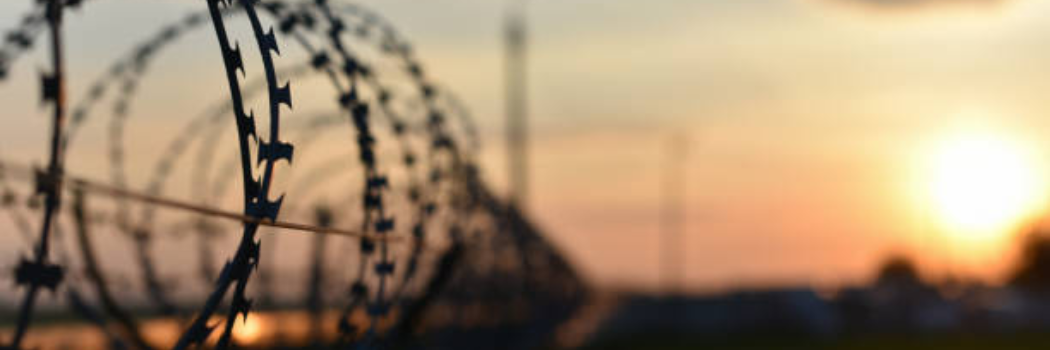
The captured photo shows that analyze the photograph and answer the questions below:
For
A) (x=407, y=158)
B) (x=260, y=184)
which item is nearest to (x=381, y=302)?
(x=407, y=158)

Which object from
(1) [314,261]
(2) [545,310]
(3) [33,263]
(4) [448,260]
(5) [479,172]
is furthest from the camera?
(2) [545,310]

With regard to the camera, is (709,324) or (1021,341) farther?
(709,324)

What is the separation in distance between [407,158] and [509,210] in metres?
5.30

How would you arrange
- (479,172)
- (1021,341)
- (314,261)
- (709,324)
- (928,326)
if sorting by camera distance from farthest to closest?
(928,326), (709,324), (1021,341), (314,261), (479,172)

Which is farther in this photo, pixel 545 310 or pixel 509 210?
pixel 545 310

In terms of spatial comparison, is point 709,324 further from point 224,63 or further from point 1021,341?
point 224,63

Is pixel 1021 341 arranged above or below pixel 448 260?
below

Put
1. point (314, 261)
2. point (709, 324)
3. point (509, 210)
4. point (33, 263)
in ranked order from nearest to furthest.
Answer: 1. point (33, 263)
2. point (509, 210)
3. point (314, 261)
4. point (709, 324)

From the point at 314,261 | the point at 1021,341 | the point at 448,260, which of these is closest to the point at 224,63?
the point at 448,260

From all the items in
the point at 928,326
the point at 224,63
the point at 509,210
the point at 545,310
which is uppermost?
the point at 224,63

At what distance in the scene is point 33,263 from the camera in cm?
577

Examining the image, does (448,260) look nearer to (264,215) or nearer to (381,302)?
(381,302)

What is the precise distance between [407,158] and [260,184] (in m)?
→ 3.29

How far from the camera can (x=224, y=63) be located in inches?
196
